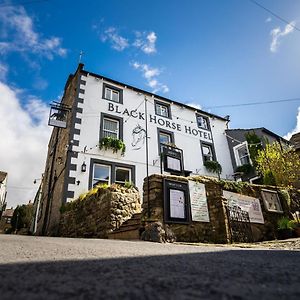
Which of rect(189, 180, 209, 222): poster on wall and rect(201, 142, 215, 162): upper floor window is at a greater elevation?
rect(201, 142, 215, 162): upper floor window

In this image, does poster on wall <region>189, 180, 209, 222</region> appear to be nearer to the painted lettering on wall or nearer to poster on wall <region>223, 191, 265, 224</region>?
poster on wall <region>223, 191, 265, 224</region>

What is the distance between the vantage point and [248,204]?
8.31m

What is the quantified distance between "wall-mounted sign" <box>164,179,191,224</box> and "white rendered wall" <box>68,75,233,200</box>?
3.60 m

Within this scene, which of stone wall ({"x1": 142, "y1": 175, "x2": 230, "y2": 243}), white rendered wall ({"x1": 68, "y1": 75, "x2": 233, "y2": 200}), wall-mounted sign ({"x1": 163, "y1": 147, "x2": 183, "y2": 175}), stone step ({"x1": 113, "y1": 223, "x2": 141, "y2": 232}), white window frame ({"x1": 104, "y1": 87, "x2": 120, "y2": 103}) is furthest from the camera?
white window frame ({"x1": 104, "y1": 87, "x2": 120, "y2": 103})

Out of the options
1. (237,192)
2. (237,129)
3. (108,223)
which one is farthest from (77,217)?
(237,129)

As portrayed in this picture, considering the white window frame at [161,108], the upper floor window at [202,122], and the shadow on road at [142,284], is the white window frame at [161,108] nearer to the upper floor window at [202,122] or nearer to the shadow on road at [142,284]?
the upper floor window at [202,122]

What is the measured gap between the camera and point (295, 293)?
2.81ft

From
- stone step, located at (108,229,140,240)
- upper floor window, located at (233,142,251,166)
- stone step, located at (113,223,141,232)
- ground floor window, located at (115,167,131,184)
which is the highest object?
upper floor window, located at (233,142,251,166)

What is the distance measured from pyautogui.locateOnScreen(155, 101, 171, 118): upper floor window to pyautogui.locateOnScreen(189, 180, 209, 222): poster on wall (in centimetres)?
692

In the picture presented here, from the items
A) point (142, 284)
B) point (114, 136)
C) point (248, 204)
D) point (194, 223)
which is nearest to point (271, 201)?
point (248, 204)

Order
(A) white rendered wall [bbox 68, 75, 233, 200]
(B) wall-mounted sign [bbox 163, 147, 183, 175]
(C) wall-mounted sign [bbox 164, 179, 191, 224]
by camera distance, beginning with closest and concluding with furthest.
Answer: (C) wall-mounted sign [bbox 164, 179, 191, 224] → (B) wall-mounted sign [bbox 163, 147, 183, 175] → (A) white rendered wall [bbox 68, 75, 233, 200]

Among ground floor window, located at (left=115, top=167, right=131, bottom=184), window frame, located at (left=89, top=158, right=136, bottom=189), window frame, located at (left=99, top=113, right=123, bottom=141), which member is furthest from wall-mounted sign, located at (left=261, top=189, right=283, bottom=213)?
window frame, located at (left=99, top=113, right=123, bottom=141)

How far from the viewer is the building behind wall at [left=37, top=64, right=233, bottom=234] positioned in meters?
9.98

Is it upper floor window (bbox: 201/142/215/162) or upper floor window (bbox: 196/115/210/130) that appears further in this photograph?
upper floor window (bbox: 196/115/210/130)
